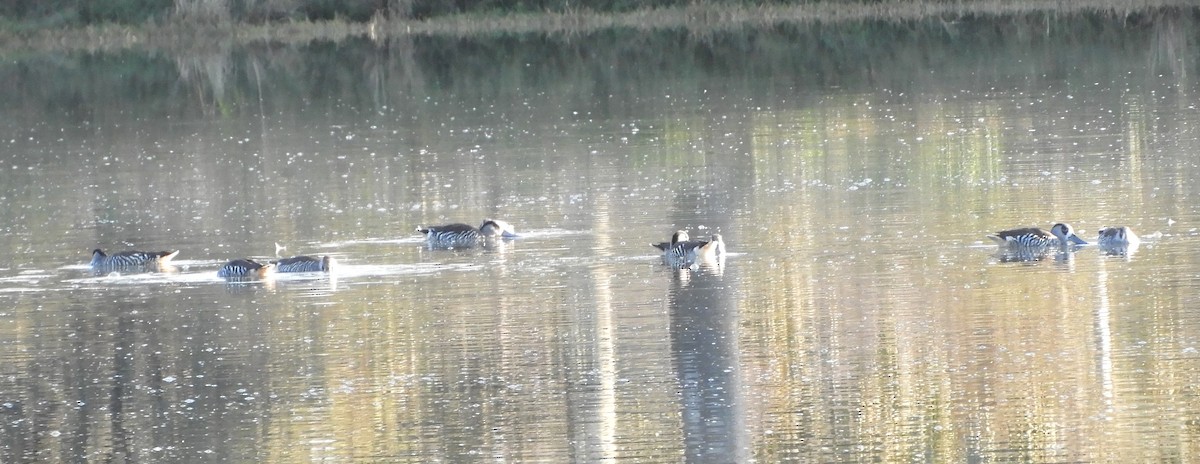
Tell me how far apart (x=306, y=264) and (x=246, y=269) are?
18.1 inches

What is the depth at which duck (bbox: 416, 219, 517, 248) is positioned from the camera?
17.7m

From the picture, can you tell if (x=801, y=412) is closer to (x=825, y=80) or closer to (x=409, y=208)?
(x=409, y=208)

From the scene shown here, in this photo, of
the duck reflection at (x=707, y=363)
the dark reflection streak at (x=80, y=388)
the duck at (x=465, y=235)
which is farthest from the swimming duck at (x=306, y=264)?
the duck reflection at (x=707, y=363)

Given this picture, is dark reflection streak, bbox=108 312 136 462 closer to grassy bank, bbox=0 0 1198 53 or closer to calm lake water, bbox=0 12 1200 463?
calm lake water, bbox=0 12 1200 463

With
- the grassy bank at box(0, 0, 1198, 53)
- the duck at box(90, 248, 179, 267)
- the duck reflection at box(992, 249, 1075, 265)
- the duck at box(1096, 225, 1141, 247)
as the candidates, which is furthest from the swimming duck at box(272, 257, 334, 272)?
the grassy bank at box(0, 0, 1198, 53)

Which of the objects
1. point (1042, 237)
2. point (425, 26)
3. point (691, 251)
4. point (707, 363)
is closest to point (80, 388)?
point (707, 363)

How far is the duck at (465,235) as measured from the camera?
17.7 meters

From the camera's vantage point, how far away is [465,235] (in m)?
17.7

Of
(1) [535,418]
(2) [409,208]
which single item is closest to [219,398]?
(1) [535,418]

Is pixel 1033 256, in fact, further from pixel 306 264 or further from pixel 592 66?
pixel 592 66

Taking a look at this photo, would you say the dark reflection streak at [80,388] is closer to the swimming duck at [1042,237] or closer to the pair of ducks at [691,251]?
the pair of ducks at [691,251]

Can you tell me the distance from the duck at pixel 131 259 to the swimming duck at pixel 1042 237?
22.3 feet

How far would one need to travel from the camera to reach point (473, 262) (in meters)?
16.6

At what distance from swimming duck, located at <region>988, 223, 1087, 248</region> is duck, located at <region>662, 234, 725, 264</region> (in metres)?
2.20
